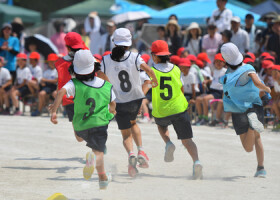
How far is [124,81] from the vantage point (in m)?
8.19

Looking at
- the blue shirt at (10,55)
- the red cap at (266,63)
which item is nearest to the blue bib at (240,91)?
the red cap at (266,63)

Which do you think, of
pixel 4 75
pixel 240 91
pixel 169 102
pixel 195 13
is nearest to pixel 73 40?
pixel 169 102

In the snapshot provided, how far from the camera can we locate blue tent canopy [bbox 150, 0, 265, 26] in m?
19.4

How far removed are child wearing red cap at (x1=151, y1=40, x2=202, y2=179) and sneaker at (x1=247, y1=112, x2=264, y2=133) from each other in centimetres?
79

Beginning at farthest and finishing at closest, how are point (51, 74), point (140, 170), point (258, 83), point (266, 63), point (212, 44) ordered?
point (51, 74), point (212, 44), point (266, 63), point (140, 170), point (258, 83)

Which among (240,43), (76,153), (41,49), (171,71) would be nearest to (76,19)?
(41,49)

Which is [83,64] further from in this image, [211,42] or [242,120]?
[211,42]

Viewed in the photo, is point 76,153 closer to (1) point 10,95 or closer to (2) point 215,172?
(2) point 215,172

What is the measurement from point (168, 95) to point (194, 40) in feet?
28.8

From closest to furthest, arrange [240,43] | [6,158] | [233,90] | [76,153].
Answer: [233,90], [6,158], [76,153], [240,43]

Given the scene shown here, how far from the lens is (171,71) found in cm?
833

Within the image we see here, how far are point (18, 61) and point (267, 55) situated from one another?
6.66 meters

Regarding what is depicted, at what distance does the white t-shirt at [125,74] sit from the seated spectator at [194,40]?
8.58m

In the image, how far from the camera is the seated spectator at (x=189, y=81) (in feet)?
47.0
